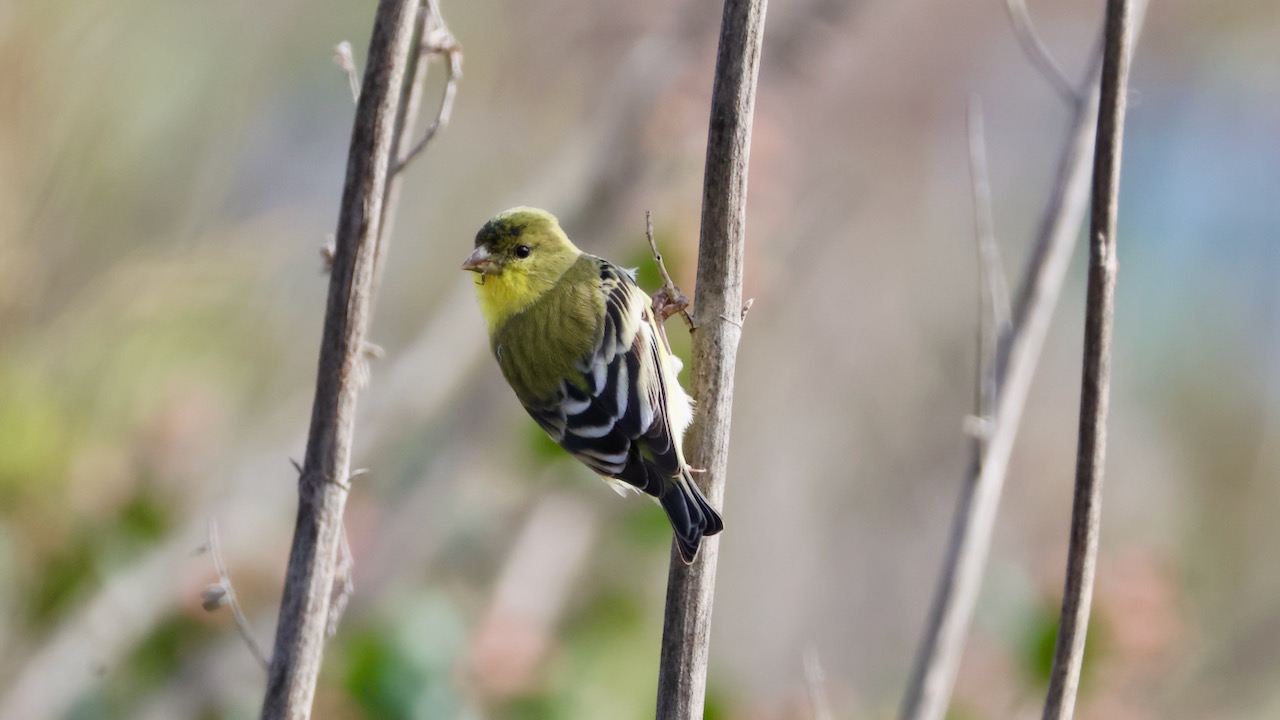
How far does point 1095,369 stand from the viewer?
122 cm

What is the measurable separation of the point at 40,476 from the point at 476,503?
5.30 feet

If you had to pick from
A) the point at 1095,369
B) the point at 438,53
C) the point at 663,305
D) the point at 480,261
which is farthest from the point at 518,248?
the point at 1095,369

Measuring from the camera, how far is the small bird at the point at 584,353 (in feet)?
6.31

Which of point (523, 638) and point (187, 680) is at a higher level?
point (523, 638)

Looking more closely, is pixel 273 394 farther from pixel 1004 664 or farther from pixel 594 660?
pixel 1004 664

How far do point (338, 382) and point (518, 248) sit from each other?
1.12m

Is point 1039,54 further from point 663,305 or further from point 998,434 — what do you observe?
point 663,305

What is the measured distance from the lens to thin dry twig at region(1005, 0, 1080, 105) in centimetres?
169

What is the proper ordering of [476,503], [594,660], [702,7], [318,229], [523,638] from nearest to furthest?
[523,638]
[594,660]
[702,7]
[476,503]
[318,229]

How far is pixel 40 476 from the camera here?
322 centimetres

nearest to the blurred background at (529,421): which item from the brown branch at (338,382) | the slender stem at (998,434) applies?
the slender stem at (998,434)

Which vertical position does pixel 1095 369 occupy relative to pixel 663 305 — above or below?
below

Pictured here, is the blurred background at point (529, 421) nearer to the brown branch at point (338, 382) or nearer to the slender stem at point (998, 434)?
the slender stem at point (998, 434)

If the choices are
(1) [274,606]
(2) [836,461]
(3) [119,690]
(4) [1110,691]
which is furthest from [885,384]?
(3) [119,690]
